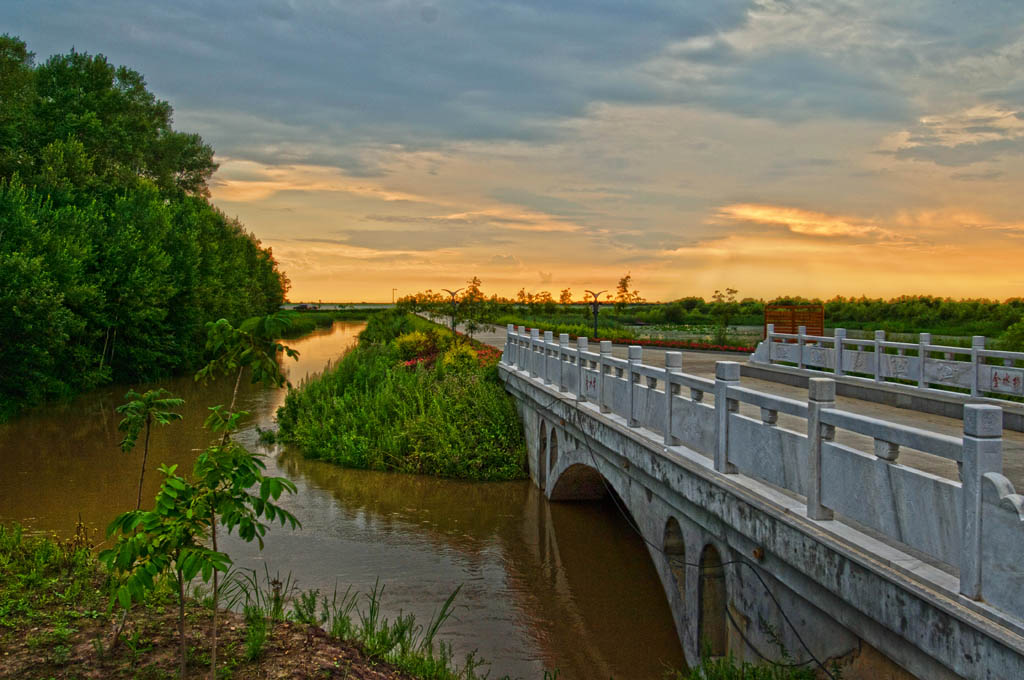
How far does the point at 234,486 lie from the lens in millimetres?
6043

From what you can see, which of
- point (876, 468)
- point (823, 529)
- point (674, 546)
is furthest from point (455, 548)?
point (876, 468)

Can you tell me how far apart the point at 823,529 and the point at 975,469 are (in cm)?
146

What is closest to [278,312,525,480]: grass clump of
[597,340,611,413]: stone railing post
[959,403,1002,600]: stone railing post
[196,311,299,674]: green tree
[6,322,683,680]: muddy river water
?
[6,322,683,680]: muddy river water

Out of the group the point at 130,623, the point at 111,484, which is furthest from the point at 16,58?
the point at 130,623

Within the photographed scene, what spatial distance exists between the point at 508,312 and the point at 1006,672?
64.5 meters

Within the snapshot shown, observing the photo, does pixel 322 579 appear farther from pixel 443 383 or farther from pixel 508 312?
pixel 508 312

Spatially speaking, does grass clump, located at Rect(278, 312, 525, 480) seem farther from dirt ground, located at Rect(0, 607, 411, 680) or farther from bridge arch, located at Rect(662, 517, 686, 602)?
dirt ground, located at Rect(0, 607, 411, 680)

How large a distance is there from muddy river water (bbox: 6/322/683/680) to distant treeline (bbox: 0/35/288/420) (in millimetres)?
4855

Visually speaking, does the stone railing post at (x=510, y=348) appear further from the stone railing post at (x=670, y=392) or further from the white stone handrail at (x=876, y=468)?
the stone railing post at (x=670, y=392)

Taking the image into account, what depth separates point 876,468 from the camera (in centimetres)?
509

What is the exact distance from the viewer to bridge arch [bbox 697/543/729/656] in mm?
7801

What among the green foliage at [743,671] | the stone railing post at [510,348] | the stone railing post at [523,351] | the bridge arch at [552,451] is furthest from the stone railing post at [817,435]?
the stone railing post at [510,348]

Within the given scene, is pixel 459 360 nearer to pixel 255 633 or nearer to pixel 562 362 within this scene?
pixel 562 362

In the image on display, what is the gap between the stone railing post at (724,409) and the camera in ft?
23.5
